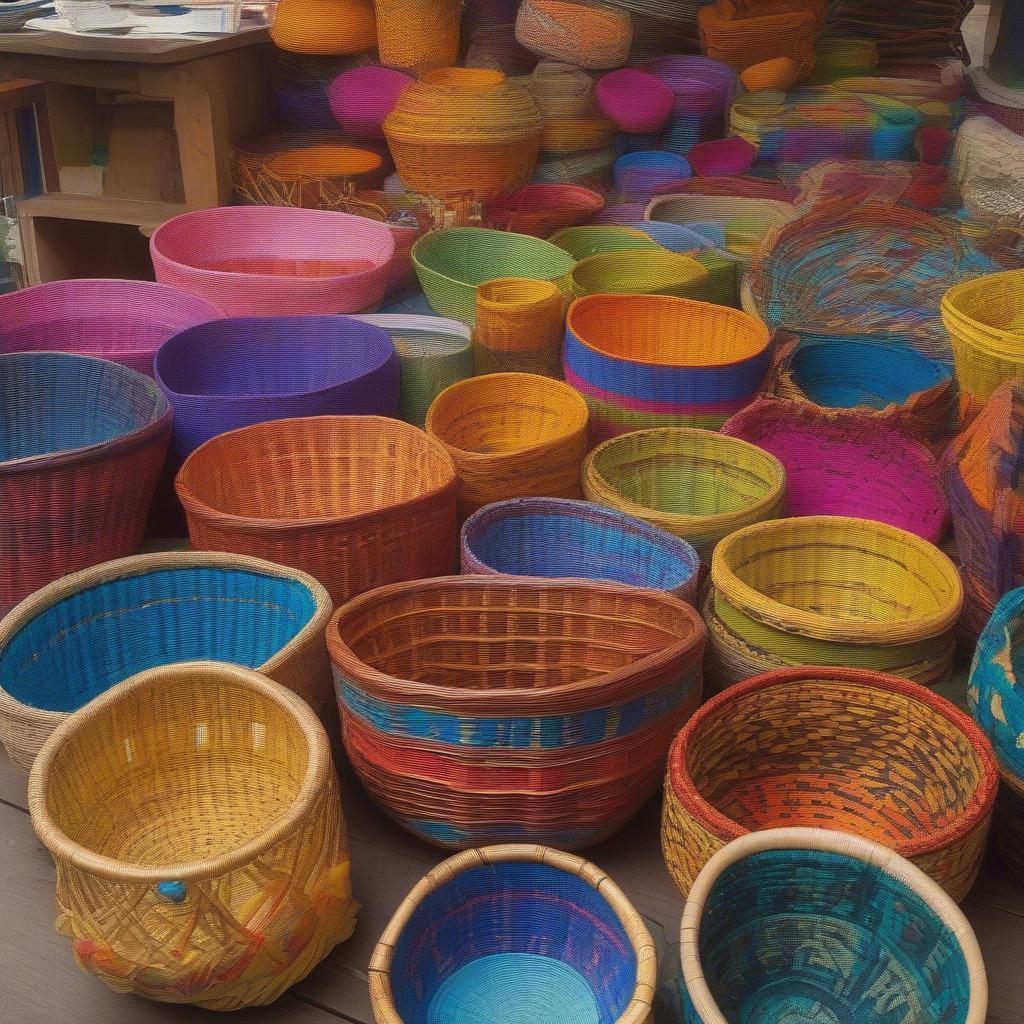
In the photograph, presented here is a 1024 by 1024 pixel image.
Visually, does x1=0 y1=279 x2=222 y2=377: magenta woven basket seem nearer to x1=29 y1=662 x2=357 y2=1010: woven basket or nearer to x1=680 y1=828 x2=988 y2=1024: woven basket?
x1=29 y1=662 x2=357 y2=1010: woven basket

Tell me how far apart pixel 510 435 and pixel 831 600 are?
29.6 inches

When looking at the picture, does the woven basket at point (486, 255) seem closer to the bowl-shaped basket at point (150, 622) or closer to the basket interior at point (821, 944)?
the bowl-shaped basket at point (150, 622)

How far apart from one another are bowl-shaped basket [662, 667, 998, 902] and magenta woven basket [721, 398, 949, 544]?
2.19ft

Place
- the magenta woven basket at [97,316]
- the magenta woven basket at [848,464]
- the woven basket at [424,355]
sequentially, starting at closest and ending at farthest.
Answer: the magenta woven basket at [848,464]
the woven basket at [424,355]
the magenta woven basket at [97,316]

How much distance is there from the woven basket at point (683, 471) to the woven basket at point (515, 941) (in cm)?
84

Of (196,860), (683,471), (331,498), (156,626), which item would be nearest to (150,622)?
(156,626)

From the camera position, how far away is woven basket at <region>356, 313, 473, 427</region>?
94.9 inches

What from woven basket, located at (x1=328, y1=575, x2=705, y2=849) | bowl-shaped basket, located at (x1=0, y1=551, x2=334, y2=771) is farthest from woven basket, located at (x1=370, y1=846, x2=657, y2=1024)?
bowl-shaped basket, located at (x1=0, y1=551, x2=334, y2=771)

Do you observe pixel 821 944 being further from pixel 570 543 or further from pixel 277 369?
pixel 277 369

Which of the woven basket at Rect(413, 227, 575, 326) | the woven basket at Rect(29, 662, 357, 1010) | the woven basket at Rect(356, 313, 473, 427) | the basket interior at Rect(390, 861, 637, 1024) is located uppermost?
the woven basket at Rect(413, 227, 575, 326)

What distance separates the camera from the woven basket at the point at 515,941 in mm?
1331

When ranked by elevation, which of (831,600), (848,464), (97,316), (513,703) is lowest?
(831,600)

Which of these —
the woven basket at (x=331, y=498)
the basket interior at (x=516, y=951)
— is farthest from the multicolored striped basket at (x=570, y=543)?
the basket interior at (x=516, y=951)

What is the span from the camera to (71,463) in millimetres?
1834
